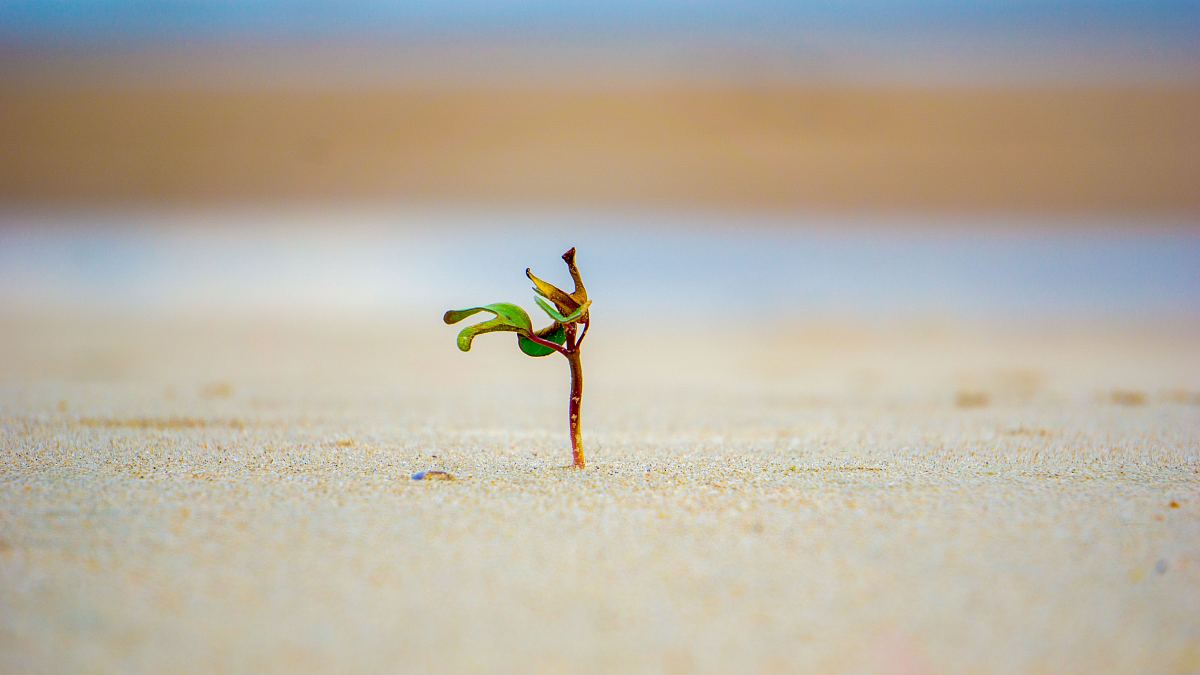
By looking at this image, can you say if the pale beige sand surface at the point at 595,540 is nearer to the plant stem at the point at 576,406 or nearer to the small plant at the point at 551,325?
the plant stem at the point at 576,406

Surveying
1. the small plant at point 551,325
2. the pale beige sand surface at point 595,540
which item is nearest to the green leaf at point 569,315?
the small plant at point 551,325

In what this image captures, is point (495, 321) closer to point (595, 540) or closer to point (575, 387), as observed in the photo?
point (575, 387)

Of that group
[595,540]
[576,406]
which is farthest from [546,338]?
[595,540]

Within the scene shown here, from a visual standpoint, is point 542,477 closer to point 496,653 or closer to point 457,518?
point 457,518

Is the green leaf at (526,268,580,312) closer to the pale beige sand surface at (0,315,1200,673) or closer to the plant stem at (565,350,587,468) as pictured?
the plant stem at (565,350,587,468)

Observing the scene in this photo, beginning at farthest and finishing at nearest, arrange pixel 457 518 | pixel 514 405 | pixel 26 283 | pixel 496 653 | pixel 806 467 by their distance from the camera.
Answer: pixel 26 283 → pixel 514 405 → pixel 806 467 → pixel 457 518 → pixel 496 653

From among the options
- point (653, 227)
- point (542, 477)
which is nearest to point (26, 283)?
point (653, 227)
